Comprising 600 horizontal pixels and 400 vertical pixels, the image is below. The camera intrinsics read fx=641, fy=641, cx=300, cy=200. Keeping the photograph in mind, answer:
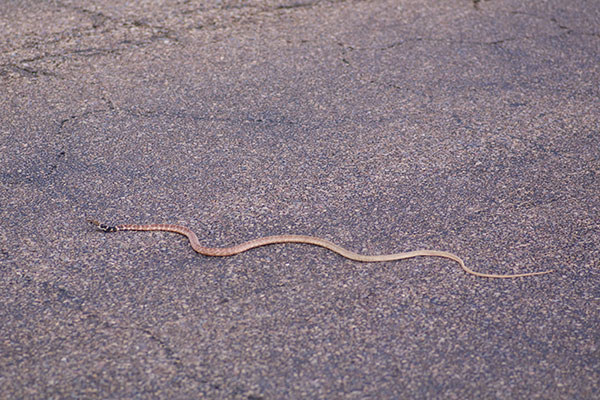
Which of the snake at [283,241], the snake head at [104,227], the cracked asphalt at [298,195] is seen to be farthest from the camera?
the snake head at [104,227]

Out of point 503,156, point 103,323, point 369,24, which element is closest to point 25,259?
point 103,323

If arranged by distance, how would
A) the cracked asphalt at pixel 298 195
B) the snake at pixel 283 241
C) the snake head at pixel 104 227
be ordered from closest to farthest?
the cracked asphalt at pixel 298 195 < the snake at pixel 283 241 < the snake head at pixel 104 227

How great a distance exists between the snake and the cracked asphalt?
0.06 meters

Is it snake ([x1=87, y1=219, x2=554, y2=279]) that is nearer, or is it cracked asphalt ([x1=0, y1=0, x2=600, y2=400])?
cracked asphalt ([x1=0, y1=0, x2=600, y2=400])

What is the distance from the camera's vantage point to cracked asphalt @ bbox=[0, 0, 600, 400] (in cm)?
362

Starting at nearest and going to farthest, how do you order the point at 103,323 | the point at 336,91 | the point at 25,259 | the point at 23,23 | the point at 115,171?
1. the point at 103,323
2. the point at 25,259
3. the point at 115,171
4. the point at 336,91
5. the point at 23,23

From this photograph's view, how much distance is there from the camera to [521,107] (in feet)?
21.4

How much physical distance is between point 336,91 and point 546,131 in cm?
212

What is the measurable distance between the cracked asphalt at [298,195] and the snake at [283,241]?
0.06 meters

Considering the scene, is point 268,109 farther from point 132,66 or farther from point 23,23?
point 23,23

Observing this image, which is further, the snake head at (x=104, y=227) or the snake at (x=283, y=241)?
the snake head at (x=104, y=227)

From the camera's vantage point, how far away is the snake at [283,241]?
4.49 metres

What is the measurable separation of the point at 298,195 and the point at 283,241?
2.18ft

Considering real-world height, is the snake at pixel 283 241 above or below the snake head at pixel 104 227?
below
